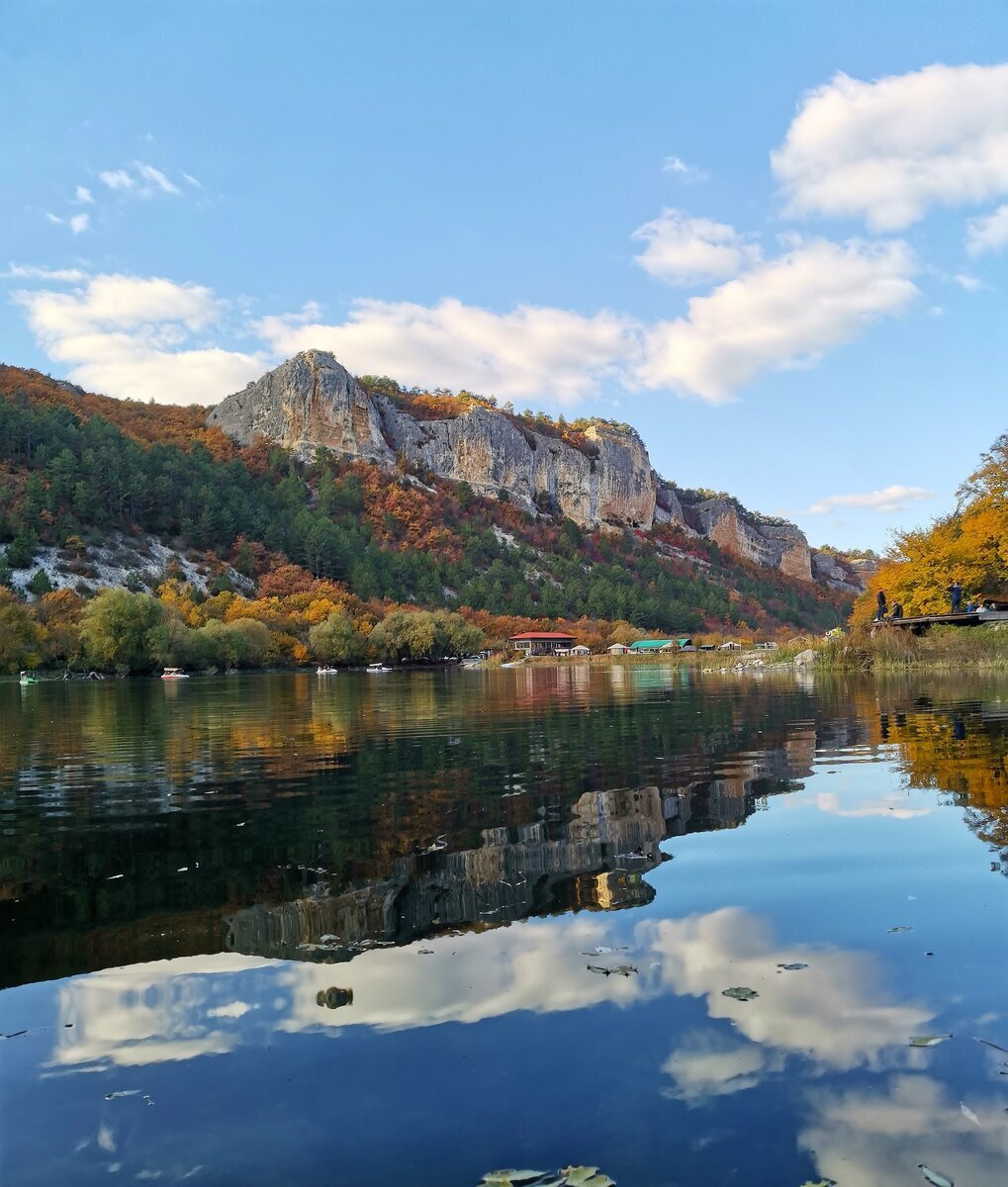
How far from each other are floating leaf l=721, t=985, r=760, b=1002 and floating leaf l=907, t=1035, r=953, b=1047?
3.13 ft

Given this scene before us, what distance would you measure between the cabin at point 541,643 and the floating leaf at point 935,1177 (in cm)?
12805

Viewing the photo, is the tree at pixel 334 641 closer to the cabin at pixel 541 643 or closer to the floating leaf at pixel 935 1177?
the cabin at pixel 541 643

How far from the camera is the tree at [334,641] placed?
102 m

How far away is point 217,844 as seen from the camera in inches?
384

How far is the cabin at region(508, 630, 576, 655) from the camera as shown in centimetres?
13605

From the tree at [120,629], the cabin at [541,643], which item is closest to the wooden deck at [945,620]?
the tree at [120,629]

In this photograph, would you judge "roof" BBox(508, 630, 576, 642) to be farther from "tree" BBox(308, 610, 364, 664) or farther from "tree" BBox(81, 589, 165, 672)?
"tree" BBox(81, 589, 165, 672)

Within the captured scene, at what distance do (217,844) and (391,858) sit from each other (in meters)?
2.36

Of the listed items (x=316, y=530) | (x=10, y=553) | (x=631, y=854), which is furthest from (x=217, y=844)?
(x=316, y=530)

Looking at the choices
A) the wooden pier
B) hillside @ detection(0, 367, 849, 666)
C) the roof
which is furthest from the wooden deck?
the roof

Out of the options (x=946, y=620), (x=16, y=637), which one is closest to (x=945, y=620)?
(x=946, y=620)

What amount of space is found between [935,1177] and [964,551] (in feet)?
166

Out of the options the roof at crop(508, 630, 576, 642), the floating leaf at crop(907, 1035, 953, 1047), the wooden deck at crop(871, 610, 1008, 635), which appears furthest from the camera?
the roof at crop(508, 630, 576, 642)

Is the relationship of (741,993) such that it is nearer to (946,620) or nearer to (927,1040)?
(927,1040)
